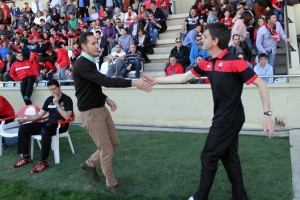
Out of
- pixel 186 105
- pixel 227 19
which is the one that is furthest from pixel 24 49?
pixel 186 105

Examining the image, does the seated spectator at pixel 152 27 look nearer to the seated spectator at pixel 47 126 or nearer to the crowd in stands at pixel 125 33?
the crowd in stands at pixel 125 33

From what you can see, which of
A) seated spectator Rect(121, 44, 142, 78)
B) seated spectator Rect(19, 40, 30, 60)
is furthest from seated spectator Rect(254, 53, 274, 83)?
seated spectator Rect(19, 40, 30, 60)

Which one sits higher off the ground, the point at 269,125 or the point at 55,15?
the point at 55,15

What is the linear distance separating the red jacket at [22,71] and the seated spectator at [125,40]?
9.38 ft

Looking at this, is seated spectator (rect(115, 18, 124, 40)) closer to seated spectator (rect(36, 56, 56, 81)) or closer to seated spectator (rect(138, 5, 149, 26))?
seated spectator (rect(138, 5, 149, 26))

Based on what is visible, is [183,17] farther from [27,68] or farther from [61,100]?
[61,100]

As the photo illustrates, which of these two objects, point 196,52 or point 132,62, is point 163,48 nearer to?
point 132,62

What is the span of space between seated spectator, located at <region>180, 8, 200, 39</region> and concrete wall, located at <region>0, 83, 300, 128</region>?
3.42 metres

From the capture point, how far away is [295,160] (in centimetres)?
552

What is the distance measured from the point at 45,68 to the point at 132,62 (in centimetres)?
371

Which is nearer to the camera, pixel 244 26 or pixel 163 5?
pixel 244 26

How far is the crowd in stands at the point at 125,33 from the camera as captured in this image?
9477mm

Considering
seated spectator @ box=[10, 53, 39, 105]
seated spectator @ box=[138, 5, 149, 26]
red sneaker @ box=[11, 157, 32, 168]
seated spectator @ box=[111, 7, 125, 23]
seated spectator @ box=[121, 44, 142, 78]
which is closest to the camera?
red sneaker @ box=[11, 157, 32, 168]

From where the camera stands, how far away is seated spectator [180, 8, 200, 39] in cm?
1141
